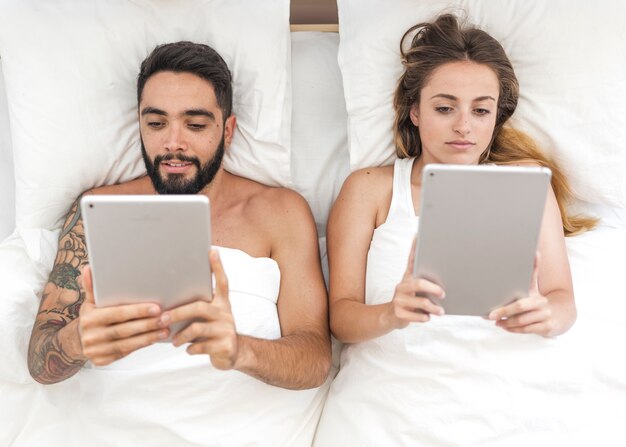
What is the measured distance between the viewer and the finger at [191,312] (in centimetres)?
111

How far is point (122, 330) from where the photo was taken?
1115 mm

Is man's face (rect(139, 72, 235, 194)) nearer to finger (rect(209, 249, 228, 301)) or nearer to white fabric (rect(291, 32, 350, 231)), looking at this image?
white fabric (rect(291, 32, 350, 231))

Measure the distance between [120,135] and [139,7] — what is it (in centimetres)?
32

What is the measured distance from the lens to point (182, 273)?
109 centimetres

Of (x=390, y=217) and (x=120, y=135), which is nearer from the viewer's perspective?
(x=390, y=217)

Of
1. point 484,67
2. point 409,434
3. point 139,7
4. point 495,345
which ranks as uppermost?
point 139,7

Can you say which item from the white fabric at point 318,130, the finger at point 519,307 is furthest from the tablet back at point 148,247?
the white fabric at point 318,130

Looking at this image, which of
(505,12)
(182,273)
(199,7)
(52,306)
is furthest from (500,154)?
(52,306)

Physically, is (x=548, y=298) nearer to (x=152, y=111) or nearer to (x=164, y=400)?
(x=164, y=400)

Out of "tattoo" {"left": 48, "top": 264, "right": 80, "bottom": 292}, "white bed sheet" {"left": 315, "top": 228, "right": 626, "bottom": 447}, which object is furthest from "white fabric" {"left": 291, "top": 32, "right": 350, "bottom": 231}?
"tattoo" {"left": 48, "top": 264, "right": 80, "bottom": 292}

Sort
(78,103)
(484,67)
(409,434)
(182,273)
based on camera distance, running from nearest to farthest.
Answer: (182,273) < (409,434) < (484,67) < (78,103)

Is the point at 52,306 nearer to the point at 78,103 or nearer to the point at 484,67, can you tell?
the point at 78,103

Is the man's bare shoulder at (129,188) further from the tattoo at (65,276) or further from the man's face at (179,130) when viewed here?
the tattoo at (65,276)

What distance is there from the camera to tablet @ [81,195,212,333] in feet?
3.33
